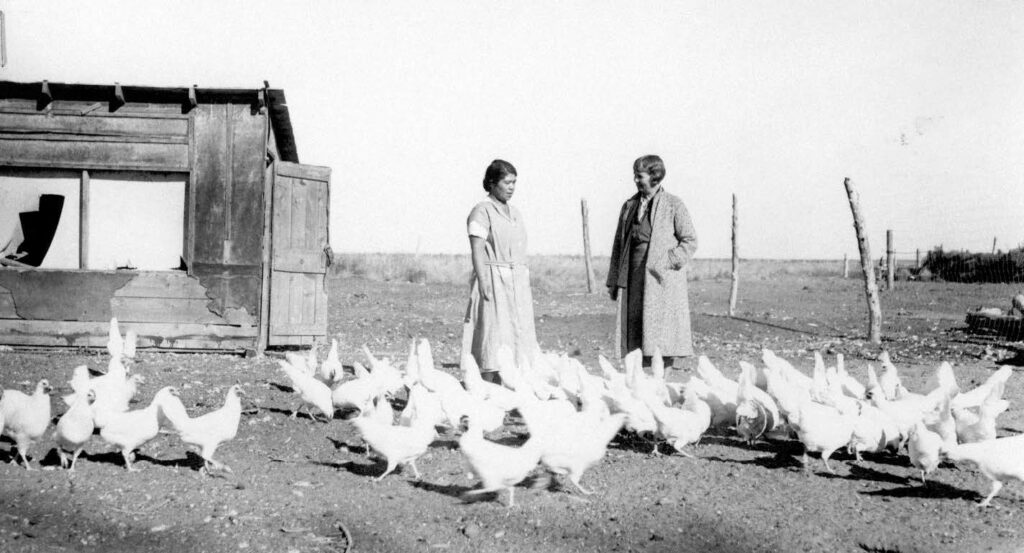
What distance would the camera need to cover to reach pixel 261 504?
4133 mm

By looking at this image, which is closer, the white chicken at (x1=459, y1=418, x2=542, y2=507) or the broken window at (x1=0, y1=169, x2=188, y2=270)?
Result: the white chicken at (x1=459, y1=418, x2=542, y2=507)

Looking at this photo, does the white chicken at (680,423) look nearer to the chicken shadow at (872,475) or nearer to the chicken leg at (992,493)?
the chicken shadow at (872,475)

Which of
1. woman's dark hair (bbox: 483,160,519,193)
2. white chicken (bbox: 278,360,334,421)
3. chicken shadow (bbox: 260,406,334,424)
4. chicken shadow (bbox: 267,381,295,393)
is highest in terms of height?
woman's dark hair (bbox: 483,160,519,193)

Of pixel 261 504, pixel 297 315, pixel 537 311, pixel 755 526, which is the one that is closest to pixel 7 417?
pixel 261 504

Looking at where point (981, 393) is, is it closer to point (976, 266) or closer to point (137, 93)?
point (137, 93)

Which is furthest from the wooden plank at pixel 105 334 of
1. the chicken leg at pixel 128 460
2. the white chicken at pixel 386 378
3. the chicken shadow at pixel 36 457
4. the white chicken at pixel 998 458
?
the white chicken at pixel 998 458

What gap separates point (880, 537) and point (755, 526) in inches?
22.9

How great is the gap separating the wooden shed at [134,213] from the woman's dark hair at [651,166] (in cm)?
519

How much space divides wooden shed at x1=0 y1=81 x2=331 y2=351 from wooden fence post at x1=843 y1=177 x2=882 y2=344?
8205 millimetres

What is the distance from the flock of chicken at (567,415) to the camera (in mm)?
4242

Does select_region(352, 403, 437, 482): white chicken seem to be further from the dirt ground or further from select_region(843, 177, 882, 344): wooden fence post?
select_region(843, 177, 882, 344): wooden fence post

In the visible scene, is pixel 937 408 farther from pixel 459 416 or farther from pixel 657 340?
pixel 459 416

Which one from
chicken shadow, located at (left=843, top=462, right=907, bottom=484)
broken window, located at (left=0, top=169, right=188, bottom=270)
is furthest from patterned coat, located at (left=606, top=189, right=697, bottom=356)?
broken window, located at (left=0, top=169, right=188, bottom=270)

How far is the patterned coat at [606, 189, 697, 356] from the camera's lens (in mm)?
6414
